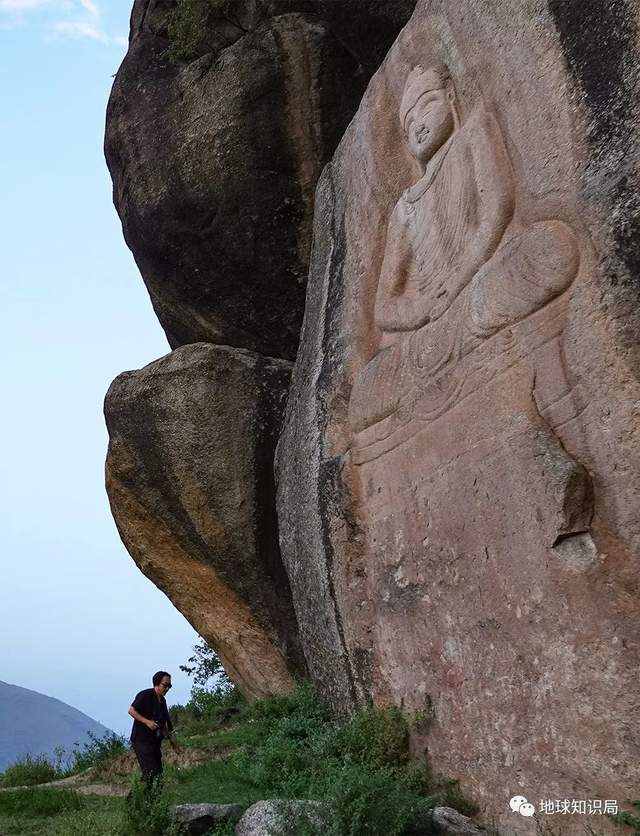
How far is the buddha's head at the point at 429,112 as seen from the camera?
629 cm

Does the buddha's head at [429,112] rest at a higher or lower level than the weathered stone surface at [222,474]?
higher

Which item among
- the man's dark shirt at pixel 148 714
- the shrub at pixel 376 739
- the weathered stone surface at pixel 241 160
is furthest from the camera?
the weathered stone surface at pixel 241 160

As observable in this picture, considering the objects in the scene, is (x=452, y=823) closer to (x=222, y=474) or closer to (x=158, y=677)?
(x=158, y=677)

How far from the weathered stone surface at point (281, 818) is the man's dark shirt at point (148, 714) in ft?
5.46

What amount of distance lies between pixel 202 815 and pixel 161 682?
1.57 m

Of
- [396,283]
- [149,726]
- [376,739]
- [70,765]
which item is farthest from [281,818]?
[70,765]

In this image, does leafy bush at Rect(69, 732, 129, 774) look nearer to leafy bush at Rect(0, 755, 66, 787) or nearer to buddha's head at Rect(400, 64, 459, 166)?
leafy bush at Rect(0, 755, 66, 787)

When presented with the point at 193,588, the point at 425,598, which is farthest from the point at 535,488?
the point at 193,588

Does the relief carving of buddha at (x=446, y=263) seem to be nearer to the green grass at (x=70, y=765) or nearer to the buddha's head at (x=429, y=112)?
the buddha's head at (x=429, y=112)

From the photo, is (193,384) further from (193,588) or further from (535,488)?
(535,488)

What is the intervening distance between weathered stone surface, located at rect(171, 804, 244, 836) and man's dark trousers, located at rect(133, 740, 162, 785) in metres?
1.01

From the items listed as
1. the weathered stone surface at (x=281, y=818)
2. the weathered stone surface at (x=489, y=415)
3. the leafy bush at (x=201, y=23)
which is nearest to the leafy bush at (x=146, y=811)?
the weathered stone surface at (x=281, y=818)

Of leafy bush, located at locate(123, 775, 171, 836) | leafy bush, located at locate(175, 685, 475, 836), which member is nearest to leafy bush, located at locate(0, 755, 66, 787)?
leafy bush, located at locate(175, 685, 475, 836)

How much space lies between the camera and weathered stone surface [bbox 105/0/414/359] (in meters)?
9.56
